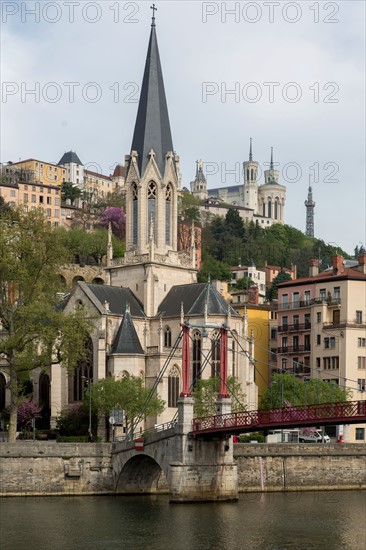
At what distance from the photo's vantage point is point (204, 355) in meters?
97.6

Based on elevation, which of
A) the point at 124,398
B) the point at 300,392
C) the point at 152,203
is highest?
the point at 152,203

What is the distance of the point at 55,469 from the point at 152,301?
2927cm

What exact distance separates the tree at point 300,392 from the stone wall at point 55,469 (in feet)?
65.7

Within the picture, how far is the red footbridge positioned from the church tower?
98.8ft

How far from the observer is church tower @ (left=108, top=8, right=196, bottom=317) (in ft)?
345

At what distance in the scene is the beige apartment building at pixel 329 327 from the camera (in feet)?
353

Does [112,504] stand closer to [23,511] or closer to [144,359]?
[23,511]

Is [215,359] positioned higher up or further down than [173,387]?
higher up

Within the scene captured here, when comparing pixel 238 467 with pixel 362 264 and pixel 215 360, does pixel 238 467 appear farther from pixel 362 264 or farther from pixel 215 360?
pixel 362 264

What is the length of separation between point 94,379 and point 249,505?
89.3 ft

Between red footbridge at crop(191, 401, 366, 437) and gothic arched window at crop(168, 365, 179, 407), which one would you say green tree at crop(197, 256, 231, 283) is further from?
red footbridge at crop(191, 401, 366, 437)

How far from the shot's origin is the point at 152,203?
350 ft

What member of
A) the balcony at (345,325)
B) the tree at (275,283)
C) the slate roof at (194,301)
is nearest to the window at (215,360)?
the slate roof at (194,301)

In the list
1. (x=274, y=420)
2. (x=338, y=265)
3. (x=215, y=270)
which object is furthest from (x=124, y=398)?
(x=215, y=270)
